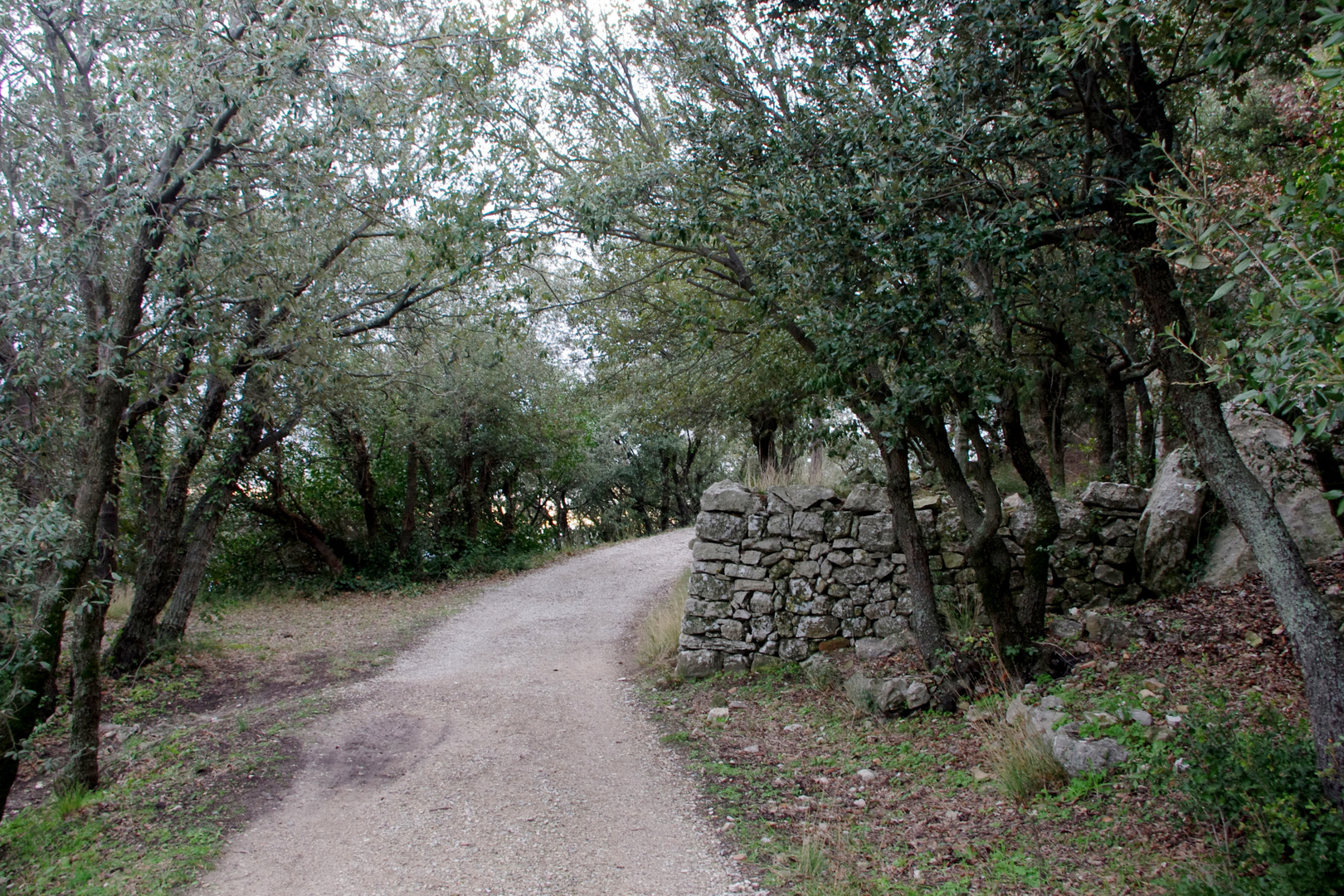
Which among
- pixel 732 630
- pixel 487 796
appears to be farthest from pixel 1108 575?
pixel 487 796

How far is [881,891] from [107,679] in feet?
28.1

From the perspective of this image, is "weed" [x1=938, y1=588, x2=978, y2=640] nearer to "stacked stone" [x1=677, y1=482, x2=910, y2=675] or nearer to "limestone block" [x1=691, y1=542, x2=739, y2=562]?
"stacked stone" [x1=677, y1=482, x2=910, y2=675]

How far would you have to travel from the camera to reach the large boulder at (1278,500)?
20.3ft

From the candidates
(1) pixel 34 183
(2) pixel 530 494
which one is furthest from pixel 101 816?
(2) pixel 530 494

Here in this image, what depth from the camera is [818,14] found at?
20.9 ft

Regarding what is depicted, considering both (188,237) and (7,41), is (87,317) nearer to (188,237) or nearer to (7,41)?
(188,237)

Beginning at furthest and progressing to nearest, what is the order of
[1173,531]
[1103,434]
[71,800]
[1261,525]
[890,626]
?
[1103,434], [890,626], [1173,531], [71,800], [1261,525]

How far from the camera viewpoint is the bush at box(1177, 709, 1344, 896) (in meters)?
3.07

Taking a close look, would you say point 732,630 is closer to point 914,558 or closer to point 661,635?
point 661,635

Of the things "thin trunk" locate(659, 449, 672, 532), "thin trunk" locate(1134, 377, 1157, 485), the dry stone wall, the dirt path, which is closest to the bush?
the dirt path

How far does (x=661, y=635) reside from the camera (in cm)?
929

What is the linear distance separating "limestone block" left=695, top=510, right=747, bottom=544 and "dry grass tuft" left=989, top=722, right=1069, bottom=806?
4091 millimetres

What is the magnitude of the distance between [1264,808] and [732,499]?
19.1ft

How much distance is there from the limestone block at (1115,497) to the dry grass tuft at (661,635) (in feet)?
14.5
